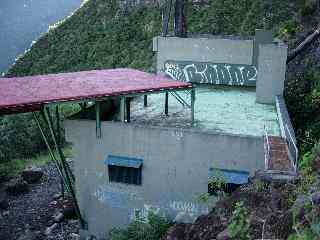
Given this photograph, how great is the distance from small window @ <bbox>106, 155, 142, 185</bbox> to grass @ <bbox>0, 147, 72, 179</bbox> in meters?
11.6

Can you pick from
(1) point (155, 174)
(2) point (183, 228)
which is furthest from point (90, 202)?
(2) point (183, 228)

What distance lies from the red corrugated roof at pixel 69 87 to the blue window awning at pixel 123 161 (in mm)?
1938

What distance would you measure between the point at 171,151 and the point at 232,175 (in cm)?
184

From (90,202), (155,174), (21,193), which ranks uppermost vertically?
(155,174)

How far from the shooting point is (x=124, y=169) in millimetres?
13469

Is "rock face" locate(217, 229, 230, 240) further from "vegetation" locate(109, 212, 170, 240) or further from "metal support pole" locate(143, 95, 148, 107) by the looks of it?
"metal support pole" locate(143, 95, 148, 107)

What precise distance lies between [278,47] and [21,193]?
41.5 ft

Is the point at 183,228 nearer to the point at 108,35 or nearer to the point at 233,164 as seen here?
the point at 233,164

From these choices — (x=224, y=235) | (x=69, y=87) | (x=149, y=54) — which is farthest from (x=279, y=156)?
(x=149, y=54)

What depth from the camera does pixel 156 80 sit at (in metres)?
14.8

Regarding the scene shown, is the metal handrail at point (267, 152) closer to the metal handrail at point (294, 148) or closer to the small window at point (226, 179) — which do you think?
the metal handrail at point (294, 148)

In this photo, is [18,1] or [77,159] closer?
[77,159]

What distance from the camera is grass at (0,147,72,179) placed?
2393 centimetres

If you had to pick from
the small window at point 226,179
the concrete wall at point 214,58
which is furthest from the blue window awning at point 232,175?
the concrete wall at point 214,58
